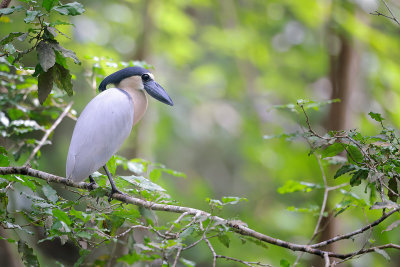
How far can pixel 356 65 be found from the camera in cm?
419

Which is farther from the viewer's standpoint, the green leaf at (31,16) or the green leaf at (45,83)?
the green leaf at (45,83)

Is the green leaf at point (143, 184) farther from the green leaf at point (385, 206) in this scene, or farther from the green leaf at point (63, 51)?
the green leaf at point (385, 206)

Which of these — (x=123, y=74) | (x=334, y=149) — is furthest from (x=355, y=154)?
(x=123, y=74)

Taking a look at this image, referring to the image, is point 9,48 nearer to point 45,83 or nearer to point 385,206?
point 45,83

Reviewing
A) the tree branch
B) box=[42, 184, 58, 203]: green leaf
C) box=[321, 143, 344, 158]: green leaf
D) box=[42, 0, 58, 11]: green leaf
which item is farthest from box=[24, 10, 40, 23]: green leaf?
box=[321, 143, 344, 158]: green leaf

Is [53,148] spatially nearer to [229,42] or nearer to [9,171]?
[229,42]

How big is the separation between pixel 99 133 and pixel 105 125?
54 mm

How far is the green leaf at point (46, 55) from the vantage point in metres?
1.62

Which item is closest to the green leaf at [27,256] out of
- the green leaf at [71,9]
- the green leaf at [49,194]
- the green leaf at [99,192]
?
the green leaf at [49,194]

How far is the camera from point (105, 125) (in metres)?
2.14

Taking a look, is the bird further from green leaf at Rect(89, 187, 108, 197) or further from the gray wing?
green leaf at Rect(89, 187, 108, 197)

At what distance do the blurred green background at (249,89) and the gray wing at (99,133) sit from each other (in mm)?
1819

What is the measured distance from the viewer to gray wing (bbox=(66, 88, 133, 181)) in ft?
6.54

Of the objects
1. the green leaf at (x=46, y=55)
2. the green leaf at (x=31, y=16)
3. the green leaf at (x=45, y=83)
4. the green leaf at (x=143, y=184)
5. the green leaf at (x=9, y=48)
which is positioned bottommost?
the green leaf at (x=143, y=184)
